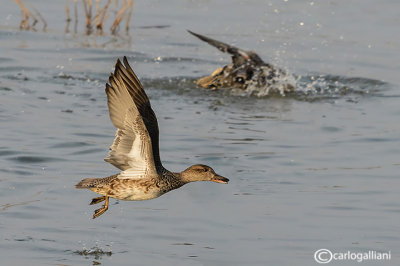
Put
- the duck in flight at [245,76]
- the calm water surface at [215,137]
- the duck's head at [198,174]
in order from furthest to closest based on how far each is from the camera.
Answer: the duck in flight at [245,76]
the calm water surface at [215,137]
the duck's head at [198,174]

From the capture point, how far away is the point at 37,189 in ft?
30.2

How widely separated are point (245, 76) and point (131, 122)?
7192 millimetres

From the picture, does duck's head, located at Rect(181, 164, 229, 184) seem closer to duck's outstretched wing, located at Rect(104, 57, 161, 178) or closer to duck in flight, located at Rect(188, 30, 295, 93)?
duck's outstretched wing, located at Rect(104, 57, 161, 178)

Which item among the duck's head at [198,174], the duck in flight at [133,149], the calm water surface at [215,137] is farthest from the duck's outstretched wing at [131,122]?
the calm water surface at [215,137]

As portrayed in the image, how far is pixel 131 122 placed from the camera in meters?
6.70

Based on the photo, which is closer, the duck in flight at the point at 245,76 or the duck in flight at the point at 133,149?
the duck in flight at the point at 133,149

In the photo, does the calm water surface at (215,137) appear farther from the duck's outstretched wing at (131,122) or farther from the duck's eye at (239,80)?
the duck's outstretched wing at (131,122)

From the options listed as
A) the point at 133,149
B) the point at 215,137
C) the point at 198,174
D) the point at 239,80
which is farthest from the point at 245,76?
the point at 133,149

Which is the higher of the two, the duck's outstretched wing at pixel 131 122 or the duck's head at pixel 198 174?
the duck's outstretched wing at pixel 131 122

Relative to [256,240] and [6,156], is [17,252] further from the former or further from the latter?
[6,156]

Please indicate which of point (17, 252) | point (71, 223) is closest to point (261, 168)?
point (71, 223)

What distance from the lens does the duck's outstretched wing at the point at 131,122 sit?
6.61 metres

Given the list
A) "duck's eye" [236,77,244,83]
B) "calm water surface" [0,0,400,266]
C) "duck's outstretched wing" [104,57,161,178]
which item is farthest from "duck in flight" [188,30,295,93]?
"duck's outstretched wing" [104,57,161,178]

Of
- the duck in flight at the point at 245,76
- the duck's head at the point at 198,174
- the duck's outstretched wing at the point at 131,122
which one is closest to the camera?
the duck's outstretched wing at the point at 131,122
